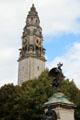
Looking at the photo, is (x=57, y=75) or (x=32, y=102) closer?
(x=57, y=75)

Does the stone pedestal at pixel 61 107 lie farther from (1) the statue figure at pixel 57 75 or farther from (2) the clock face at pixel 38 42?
(2) the clock face at pixel 38 42

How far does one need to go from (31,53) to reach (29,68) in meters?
4.74

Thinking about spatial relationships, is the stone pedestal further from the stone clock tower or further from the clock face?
the clock face

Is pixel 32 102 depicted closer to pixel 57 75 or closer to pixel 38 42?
pixel 57 75

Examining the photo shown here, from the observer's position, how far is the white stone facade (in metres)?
94.9

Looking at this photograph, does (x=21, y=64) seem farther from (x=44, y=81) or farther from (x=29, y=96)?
(x=29, y=96)

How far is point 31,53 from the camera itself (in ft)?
313

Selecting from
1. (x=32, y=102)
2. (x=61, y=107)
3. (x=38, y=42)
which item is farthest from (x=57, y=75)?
(x=38, y=42)

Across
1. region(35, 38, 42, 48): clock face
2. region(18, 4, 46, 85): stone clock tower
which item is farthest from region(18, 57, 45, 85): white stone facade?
region(35, 38, 42, 48): clock face

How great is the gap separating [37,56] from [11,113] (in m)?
56.5

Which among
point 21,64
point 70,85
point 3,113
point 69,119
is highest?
point 21,64

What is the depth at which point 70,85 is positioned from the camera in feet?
137

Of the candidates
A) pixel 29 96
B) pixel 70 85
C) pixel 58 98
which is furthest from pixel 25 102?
pixel 58 98

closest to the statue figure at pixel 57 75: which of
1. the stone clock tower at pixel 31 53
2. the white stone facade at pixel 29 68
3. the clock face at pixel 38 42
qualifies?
the stone clock tower at pixel 31 53
